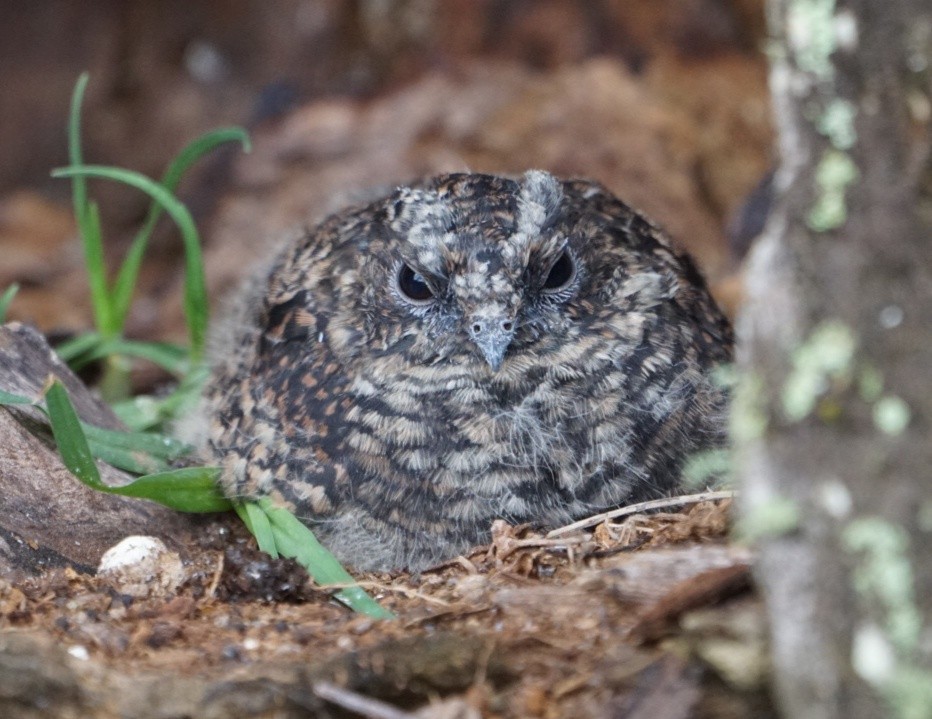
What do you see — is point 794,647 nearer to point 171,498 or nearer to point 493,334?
point 493,334

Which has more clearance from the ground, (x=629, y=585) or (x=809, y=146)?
(x=809, y=146)

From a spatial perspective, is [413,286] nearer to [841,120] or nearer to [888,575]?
[841,120]

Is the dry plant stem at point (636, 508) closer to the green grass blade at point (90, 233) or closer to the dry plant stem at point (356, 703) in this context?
the dry plant stem at point (356, 703)

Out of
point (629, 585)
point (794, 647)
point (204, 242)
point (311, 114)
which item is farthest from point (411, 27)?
point (794, 647)

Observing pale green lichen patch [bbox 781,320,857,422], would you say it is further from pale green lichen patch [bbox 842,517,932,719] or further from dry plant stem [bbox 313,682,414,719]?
dry plant stem [bbox 313,682,414,719]

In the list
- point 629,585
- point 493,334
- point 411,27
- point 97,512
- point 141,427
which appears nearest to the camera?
point 629,585

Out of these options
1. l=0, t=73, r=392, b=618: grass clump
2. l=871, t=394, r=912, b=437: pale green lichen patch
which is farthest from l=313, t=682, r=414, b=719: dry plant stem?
l=871, t=394, r=912, b=437: pale green lichen patch
